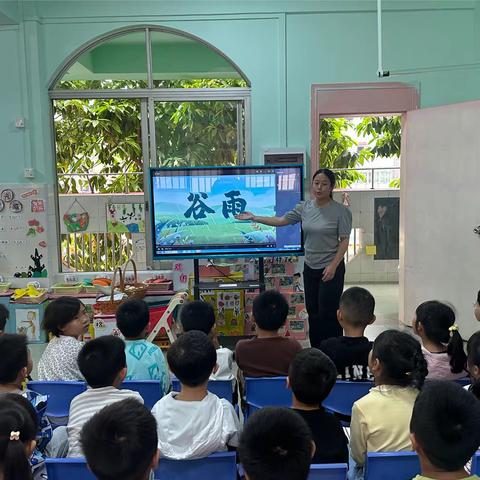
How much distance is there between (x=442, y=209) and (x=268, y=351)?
3034 millimetres

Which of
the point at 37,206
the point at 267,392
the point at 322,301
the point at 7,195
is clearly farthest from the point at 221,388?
the point at 7,195

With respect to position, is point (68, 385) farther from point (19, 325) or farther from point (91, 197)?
point (91, 197)

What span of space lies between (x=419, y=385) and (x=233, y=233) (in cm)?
273

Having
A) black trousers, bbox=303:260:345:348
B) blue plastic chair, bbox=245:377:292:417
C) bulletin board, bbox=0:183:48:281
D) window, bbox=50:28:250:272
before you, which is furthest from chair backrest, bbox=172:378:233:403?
bulletin board, bbox=0:183:48:281

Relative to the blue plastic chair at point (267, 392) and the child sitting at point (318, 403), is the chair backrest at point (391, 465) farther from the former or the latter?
the blue plastic chair at point (267, 392)

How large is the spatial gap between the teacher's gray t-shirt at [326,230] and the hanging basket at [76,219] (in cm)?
253

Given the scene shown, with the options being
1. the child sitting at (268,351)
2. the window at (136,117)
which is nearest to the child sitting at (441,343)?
the child sitting at (268,351)

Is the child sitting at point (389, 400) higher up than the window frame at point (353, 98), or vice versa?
the window frame at point (353, 98)

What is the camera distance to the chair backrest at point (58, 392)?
7.21 feet

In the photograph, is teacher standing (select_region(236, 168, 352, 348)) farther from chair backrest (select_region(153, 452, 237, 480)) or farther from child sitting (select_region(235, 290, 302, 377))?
chair backrest (select_region(153, 452, 237, 480))

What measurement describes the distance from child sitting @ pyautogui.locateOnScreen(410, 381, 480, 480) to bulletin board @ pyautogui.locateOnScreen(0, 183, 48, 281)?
4.39 m

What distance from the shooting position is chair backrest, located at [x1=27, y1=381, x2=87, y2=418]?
2.20 m

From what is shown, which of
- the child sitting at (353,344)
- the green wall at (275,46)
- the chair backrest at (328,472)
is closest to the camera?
the chair backrest at (328,472)

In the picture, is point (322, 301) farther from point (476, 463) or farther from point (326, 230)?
point (476, 463)
